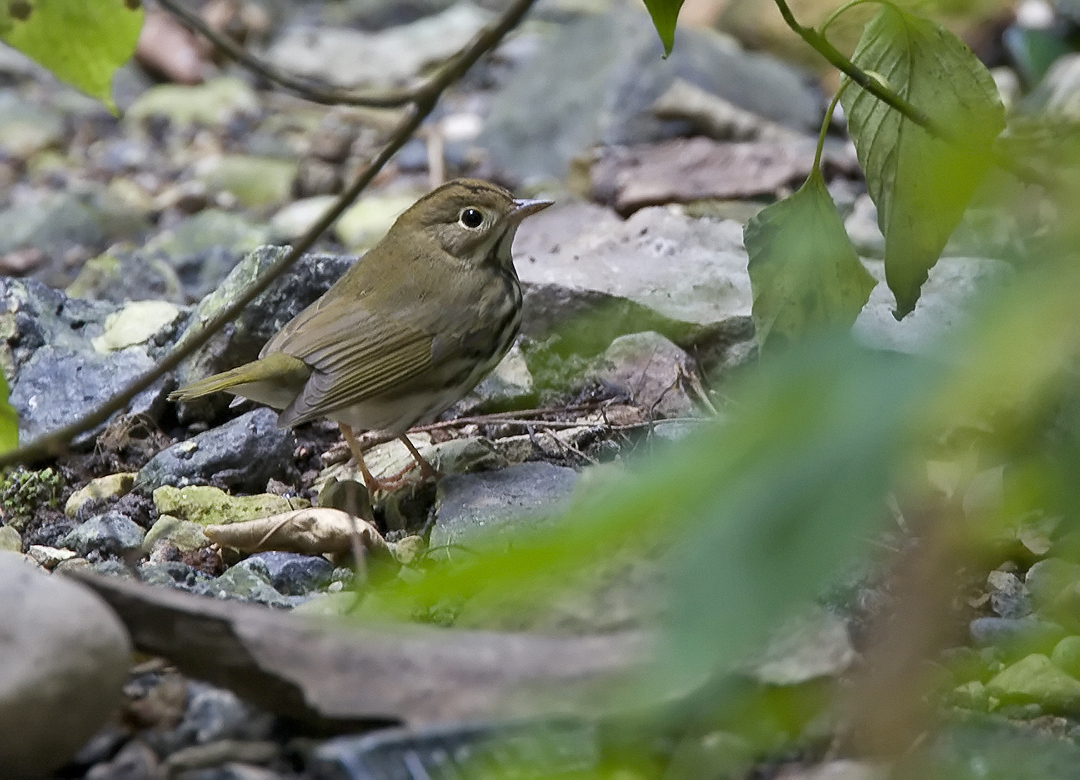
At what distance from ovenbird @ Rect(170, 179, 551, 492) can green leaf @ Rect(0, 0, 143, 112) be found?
5.22 feet

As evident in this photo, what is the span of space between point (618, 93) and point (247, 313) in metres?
3.22

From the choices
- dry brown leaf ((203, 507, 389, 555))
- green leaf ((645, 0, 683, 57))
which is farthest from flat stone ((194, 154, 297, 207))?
green leaf ((645, 0, 683, 57))

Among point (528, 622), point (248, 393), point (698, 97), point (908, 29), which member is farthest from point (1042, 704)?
point (698, 97)

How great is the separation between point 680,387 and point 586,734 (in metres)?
2.34

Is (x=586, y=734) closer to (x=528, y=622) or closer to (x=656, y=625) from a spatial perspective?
(x=528, y=622)

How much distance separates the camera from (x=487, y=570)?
0.72m

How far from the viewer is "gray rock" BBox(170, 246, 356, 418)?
389cm

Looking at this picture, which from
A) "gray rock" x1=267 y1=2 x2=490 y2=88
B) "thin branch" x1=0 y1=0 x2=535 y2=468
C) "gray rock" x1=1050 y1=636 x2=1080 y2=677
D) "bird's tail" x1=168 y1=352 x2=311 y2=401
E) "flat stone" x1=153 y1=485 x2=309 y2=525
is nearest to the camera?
"thin branch" x1=0 y1=0 x2=535 y2=468

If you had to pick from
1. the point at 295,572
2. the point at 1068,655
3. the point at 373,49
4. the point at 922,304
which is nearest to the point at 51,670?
the point at 295,572

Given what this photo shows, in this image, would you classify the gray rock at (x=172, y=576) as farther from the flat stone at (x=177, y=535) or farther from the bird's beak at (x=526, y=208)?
the bird's beak at (x=526, y=208)

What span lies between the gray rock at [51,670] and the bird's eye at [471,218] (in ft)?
7.82

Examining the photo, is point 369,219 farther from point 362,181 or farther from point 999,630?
point 362,181

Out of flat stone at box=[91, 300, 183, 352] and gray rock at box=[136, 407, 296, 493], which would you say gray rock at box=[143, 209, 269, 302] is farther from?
gray rock at box=[136, 407, 296, 493]

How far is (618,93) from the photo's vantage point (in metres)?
6.70
